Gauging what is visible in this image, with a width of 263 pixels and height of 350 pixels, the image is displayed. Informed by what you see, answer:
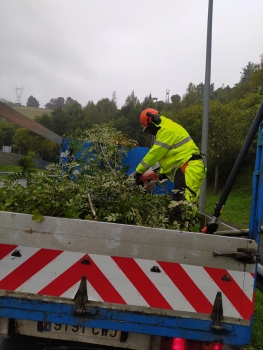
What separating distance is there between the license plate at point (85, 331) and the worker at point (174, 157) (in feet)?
6.03

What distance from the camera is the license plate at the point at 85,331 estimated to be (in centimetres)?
A: 190

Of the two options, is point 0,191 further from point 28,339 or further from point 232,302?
point 232,302

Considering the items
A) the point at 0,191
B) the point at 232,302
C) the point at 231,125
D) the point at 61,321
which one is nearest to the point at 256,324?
the point at 232,302

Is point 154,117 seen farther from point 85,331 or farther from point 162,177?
point 85,331

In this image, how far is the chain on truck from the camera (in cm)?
178

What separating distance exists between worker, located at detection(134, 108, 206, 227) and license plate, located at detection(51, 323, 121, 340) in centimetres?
184

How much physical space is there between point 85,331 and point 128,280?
1.43ft

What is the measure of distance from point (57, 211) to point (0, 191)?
60cm

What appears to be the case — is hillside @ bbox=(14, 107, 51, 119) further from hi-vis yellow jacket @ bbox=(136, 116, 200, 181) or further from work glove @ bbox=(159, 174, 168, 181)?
work glove @ bbox=(159, 174, 168, 181)

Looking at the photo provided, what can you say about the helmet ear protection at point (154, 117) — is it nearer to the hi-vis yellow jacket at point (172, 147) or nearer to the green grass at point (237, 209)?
the hi-vis yellow jacket at point (172, 147)

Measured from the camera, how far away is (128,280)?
1826 mm

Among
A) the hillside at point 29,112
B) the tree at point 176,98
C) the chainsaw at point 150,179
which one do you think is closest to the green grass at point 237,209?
the hillside at point 29,112

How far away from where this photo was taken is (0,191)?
8.16 ft

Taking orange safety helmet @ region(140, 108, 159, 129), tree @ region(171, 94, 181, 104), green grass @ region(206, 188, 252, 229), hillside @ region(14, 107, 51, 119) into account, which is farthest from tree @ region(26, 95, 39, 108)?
orange safety helmet @ region(140, 108, 159, 129)
